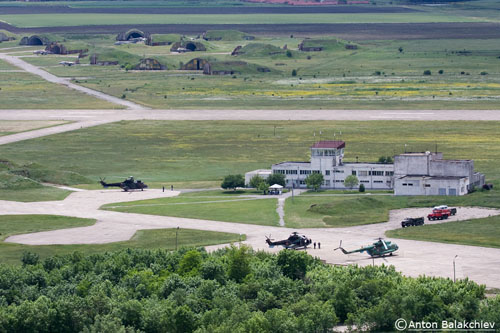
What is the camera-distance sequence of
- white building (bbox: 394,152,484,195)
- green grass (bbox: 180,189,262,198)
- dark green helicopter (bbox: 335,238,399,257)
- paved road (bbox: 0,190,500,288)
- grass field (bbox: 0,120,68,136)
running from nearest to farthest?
paved road (bbox: 0,190,500,288), dark green helicopter (bbox: 335,238,399,257), white building (bbox: 394,152,484,195), green grass (bbox: 180,189,262,198), grass field (bbox: 0,120,68,136)

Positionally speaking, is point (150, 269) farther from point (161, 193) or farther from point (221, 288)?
point (161, 193)

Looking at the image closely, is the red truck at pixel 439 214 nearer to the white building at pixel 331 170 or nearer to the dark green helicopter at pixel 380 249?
the dark green helicopter at pixel 380 249

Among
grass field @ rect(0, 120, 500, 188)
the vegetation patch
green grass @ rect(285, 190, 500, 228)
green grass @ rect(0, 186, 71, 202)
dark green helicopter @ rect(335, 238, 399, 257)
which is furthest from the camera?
grass field @ rect(0, 120, 500, 188)

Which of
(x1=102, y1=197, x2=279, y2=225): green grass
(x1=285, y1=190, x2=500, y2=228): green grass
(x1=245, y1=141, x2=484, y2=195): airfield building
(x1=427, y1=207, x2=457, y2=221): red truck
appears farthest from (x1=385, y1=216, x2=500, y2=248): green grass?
(x1=245, y1=141, x2=484, y2=195): airfield building

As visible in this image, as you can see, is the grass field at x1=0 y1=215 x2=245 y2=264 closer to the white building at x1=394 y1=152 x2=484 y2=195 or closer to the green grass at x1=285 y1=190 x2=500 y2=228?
the green grass at x1=285 y1=190 x2=500 y2=228

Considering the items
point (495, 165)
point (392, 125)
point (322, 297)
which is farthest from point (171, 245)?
point (392, 125)

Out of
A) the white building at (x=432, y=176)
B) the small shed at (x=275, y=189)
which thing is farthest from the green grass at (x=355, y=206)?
the small shed at (x=275, y=189)

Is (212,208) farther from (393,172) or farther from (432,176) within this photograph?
(432,176)
